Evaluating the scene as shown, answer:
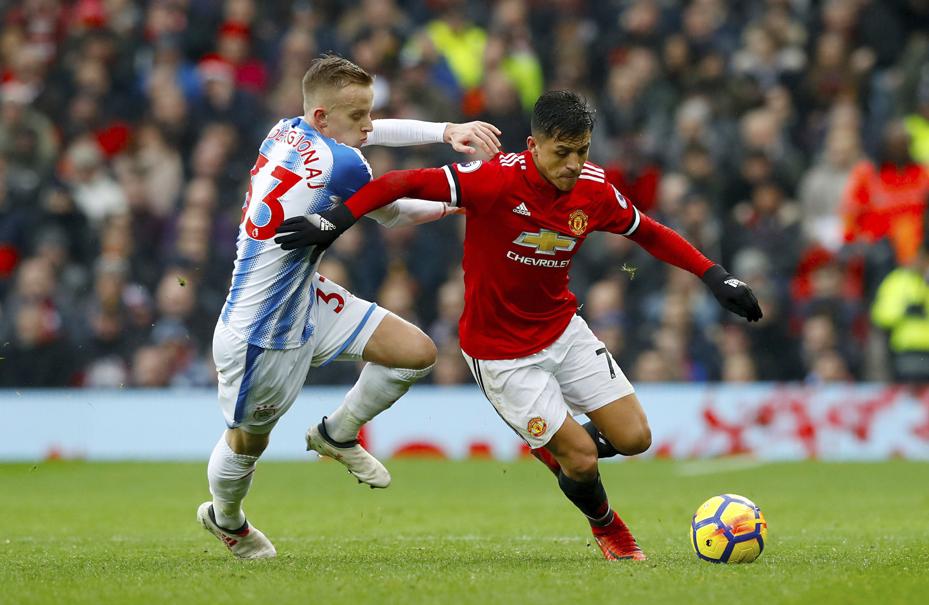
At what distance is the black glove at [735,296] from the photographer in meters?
7.20

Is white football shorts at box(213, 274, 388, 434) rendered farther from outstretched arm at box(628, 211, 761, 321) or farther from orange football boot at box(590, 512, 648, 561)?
orange football boot at box(590, 512, 648, 561)

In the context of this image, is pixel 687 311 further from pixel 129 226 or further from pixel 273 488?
pixel 129 226

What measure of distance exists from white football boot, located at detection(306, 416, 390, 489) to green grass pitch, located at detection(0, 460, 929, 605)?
1.35 ft

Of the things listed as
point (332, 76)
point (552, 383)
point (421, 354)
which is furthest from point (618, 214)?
point (332, 76)

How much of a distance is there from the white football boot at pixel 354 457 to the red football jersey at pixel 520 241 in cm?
86

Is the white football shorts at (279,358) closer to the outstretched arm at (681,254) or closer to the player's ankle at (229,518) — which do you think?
the player's ankle at (229,518)

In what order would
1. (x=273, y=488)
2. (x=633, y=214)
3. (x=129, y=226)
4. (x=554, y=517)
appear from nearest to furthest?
(x=633, y=214), (x=554, y=517), (x=273, y=488), (x=129, y=226)

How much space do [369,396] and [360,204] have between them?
1.29 metres

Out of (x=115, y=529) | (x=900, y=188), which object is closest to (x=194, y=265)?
(x=115, y=529)

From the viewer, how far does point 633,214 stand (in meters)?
7.51

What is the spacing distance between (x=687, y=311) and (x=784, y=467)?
195cm

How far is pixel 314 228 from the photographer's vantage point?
680 centimetres

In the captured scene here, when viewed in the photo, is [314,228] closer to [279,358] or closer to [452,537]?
[279,358]

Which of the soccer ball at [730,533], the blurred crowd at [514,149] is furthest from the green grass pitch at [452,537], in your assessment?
the blurred crowd at [514,149]
